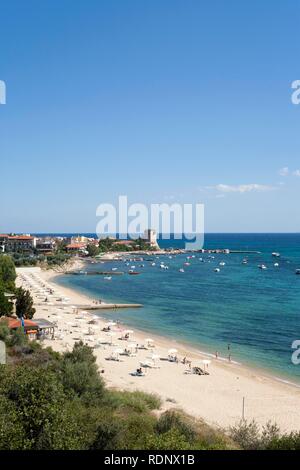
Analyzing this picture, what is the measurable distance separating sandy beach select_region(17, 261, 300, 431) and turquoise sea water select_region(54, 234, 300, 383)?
7.43ft

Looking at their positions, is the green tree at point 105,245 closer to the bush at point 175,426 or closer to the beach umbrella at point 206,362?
the beach umbrella at point 206,362

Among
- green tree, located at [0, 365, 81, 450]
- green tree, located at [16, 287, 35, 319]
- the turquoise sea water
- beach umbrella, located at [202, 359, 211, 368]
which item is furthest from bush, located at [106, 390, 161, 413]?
green tree, located at [16, 287, 35, 319]

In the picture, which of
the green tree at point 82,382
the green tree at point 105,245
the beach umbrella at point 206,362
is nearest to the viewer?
Result: the green tree at point 82,382

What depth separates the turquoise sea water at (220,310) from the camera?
2967 cm

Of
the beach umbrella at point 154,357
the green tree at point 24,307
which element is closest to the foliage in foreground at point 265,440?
the beach umbrella at point 154,357

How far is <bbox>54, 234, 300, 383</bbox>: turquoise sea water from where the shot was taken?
2967 centimetres

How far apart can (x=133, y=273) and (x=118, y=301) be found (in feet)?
113

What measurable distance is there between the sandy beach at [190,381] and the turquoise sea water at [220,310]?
2.27 m

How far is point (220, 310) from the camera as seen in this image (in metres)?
43.6

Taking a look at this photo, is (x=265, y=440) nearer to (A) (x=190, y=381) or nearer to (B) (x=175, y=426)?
(B) (x=175, y=426)

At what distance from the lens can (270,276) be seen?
3027 inches

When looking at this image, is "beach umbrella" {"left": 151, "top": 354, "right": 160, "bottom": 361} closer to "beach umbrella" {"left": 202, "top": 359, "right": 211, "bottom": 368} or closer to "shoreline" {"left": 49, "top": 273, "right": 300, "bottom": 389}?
"beach umbrella" {"left": 202, "top": 359, "right": 211, "bottom": 368}

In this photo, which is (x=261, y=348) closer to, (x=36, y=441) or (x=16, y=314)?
(x=16, y=314)
